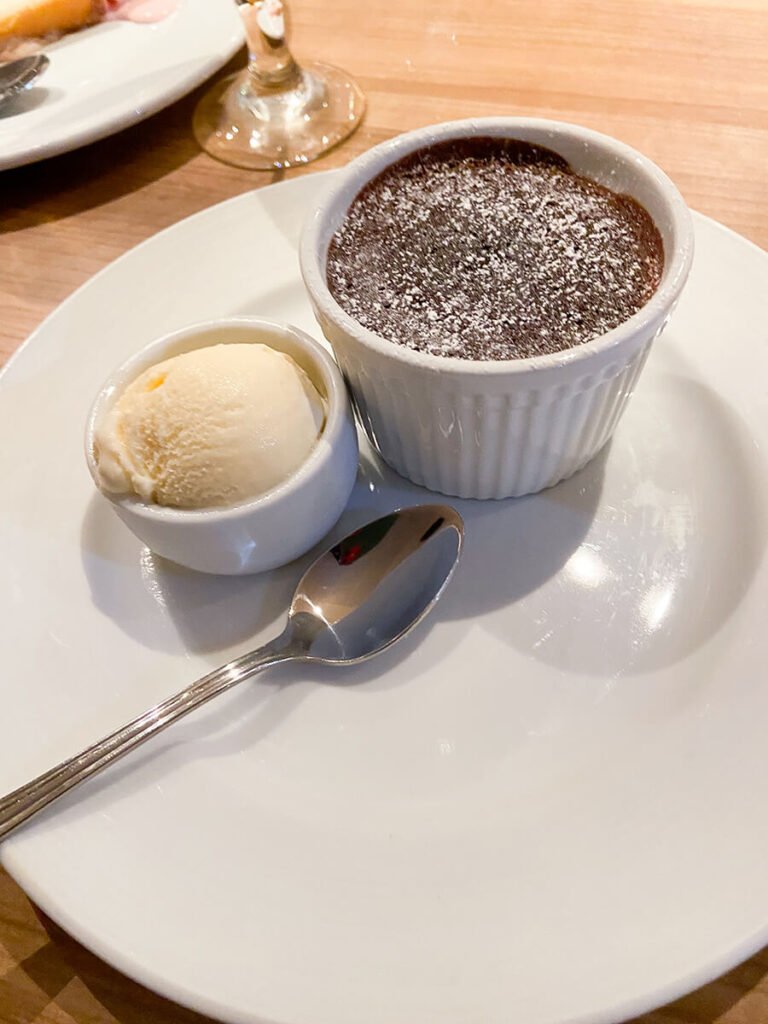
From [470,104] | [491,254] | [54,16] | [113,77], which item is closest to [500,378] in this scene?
[491,254]

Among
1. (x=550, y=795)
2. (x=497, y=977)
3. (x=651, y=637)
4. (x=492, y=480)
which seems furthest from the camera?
(x=492, y=480)

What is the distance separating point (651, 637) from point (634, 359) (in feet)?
0.94

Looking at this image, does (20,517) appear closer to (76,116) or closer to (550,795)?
(550,795)

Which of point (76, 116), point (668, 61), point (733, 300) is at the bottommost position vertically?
point (733, 300)

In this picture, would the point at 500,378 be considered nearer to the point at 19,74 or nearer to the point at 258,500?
the point at 258,500

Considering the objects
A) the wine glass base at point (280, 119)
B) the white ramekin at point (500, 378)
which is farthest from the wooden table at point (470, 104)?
the white ramekin at point (500, 378)

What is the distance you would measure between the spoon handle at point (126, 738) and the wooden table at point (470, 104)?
0.67 meters

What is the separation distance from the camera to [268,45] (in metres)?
1.40

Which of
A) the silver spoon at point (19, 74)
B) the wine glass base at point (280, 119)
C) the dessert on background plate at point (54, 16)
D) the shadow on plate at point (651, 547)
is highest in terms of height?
the dessert on background plate at point (54, 16)

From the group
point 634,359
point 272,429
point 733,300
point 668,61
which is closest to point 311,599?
point 272,429

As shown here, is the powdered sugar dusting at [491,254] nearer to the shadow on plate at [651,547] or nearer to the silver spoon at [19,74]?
the shadow on plate at [651,547]

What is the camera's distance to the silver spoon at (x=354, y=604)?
2.48 ft

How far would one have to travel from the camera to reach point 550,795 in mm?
726

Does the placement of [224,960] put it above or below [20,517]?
below
